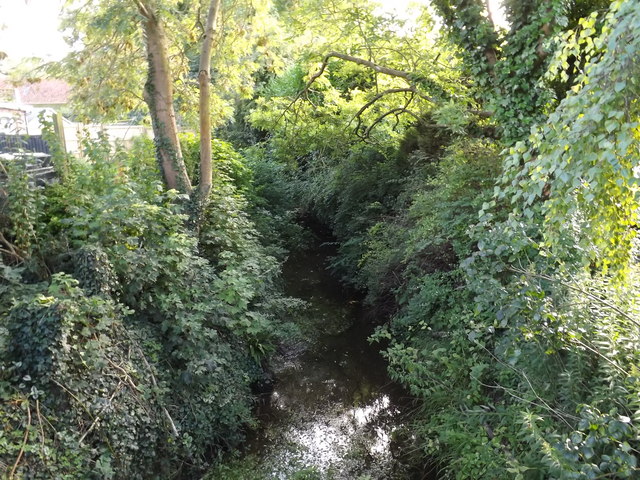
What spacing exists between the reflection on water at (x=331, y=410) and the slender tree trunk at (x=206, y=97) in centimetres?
330

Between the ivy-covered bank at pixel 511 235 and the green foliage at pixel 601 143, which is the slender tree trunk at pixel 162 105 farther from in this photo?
the green foliage at pixel 601 143

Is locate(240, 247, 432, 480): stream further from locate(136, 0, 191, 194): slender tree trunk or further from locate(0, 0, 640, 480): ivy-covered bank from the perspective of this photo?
locate(136, 0, 191, 194): slender tree trunk

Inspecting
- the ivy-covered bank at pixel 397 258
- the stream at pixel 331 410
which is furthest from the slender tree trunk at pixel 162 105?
the stream at pixel 331 410

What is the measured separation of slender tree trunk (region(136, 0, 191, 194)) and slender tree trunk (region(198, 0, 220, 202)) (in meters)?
0.35

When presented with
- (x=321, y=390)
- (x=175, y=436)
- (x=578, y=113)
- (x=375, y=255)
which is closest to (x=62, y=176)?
(x=175, y=436)

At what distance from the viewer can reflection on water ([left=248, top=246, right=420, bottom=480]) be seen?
18.0 ft

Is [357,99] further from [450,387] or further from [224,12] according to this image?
[450,387]

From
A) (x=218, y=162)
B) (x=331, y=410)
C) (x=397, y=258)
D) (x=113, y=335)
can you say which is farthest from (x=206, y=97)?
(x=331, y=410)

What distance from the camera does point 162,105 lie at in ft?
27.6

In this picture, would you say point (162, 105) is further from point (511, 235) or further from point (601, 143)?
point (601, 143)

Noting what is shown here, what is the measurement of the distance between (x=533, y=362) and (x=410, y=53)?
6819mm

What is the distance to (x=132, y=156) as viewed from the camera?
7.81m

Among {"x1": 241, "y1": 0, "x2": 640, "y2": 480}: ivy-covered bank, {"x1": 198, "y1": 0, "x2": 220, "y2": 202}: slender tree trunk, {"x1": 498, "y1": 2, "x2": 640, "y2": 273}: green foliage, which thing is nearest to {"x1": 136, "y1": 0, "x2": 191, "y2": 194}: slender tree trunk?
{"x1": 198, "y1": 0, "x2": 220, "y2": 202}: slender tree trunk

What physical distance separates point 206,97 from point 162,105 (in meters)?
0.79
